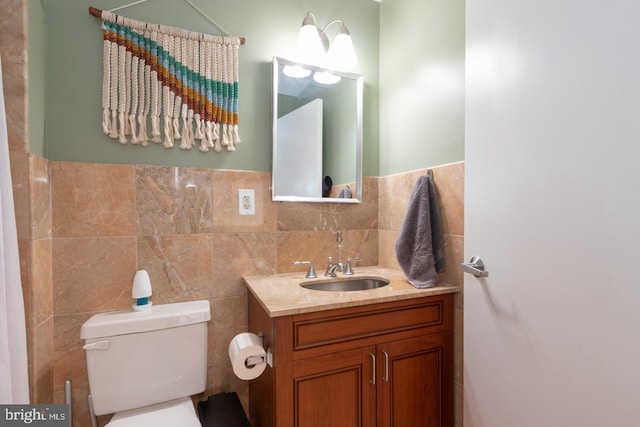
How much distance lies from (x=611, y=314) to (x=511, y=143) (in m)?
0.55

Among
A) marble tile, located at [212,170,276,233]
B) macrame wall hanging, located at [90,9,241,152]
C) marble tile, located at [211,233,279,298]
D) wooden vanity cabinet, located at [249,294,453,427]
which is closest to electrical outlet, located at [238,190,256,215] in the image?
marble tile, located at [212,170,276,233]

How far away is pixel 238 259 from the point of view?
153cm

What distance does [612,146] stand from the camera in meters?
0.75

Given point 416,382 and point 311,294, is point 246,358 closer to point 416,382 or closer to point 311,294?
point 311,294

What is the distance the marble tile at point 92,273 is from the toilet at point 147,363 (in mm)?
74

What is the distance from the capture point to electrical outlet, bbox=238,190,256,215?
1530 millimetres

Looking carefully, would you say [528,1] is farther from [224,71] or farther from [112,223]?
[112,223]

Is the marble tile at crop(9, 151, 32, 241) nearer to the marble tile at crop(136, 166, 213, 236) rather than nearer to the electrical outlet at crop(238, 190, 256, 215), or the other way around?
the marble tile at crop(136, 166, 213, 236)

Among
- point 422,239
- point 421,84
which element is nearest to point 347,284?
point 422,239

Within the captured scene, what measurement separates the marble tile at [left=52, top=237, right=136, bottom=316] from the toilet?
0.07m

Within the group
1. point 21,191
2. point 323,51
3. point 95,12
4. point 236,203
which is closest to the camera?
point 21,191

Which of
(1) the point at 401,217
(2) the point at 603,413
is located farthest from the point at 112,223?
(2) the point at 603,413

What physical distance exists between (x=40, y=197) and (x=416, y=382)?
166 centimetres

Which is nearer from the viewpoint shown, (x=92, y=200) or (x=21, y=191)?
(x=21, y=191)
